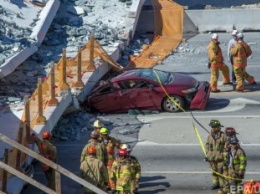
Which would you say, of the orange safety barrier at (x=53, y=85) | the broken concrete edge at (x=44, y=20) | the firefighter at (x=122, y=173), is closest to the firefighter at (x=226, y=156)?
the firefighter at (x=122, y=173)

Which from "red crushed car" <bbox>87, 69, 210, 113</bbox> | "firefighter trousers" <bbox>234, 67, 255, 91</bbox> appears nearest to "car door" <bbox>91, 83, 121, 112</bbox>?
"red crushed car" <bbox>87, 69, 210, 113</bbox>

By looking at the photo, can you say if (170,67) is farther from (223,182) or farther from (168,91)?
(223,182)

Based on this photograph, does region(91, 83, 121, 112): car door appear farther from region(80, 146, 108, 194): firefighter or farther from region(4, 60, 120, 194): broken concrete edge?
region(80, 146, 108, 194): firefighter

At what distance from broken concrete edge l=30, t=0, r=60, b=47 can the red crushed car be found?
489cm

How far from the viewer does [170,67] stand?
28688mm

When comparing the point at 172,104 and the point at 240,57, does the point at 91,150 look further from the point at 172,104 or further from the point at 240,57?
the point at 240,57

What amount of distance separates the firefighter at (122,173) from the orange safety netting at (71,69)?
360cm

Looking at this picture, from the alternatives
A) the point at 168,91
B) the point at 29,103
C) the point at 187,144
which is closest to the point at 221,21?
the point at 168,91

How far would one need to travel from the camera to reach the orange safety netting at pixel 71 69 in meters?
19.2

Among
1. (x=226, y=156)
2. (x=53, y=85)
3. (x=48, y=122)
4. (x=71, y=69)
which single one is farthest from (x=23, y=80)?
(x=226, y=156)

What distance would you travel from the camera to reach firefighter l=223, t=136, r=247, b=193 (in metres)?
15.8

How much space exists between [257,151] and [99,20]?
14.0 metres

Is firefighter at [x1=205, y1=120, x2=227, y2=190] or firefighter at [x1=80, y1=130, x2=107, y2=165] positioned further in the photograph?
firefighter at [x1=205, y1=120, x2=227, y2=190]

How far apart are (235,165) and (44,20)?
15.0 m
